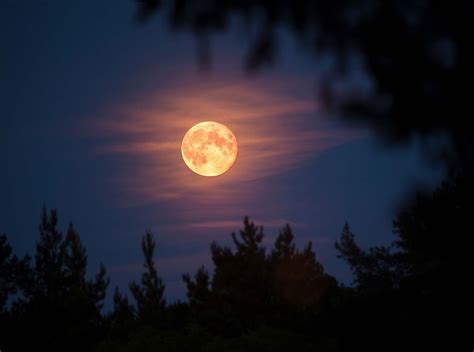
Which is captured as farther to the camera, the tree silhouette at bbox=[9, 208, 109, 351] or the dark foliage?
the tree silhouette at bbox=[9, 208, 109, 351]

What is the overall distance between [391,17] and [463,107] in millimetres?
898

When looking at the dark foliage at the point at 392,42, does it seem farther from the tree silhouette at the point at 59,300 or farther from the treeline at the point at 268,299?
the tree silhouette at the point at 59,300

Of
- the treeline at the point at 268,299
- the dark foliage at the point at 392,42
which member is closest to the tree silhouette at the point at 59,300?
the treeline at the point at 268,299

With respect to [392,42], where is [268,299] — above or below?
above

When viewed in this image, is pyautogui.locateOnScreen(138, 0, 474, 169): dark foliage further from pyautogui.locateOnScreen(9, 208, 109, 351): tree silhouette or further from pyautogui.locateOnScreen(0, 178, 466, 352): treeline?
pyautogui.locateOnScreen(9, 208, 109, 351): tree silhouette

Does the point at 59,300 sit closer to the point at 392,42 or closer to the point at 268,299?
the point at 268,299

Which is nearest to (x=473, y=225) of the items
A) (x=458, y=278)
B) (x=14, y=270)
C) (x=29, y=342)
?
(x=458, y=278)

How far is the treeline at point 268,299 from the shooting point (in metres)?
10.6

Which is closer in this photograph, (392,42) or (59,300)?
(392,42)

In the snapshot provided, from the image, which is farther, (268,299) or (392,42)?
(268,299)

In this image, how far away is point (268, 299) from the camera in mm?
49719

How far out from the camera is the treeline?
10.6 metres

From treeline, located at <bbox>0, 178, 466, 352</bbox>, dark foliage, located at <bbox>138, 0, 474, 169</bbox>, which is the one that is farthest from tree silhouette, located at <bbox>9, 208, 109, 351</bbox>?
dark foliage, located at <bbox>138, 0, 474, 169</bbox>

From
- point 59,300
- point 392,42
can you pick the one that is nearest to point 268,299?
point 59,300
